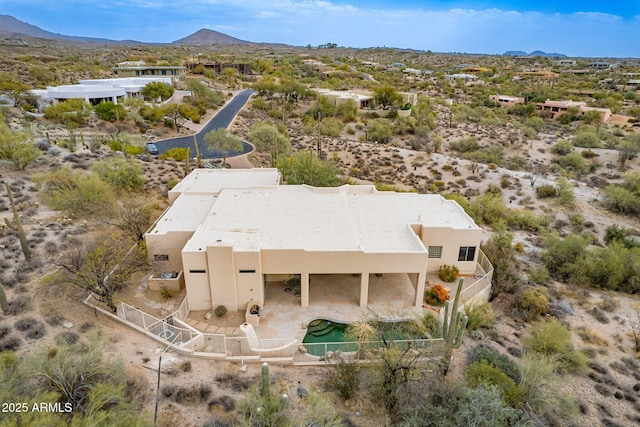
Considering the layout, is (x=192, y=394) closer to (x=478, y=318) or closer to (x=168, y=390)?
(x=168, y=390)

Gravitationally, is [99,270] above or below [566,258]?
above

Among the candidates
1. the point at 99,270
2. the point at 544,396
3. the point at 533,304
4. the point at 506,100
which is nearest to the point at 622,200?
the point at 533,304

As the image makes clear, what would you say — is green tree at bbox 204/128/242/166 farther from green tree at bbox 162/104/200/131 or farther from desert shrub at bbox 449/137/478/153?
desert shrub at bbox 449/137/478/153

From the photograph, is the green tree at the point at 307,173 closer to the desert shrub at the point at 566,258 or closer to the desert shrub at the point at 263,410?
the desert shrub at the point at 566,258

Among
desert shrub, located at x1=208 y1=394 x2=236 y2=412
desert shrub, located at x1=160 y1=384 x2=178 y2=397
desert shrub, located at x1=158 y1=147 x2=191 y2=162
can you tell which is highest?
desert shrub, located at x1=158 y1=147 x2=191 y2=162

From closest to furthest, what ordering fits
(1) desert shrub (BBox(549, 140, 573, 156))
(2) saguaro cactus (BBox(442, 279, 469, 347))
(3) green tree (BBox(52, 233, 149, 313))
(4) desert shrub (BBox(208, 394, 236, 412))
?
(4) desert shrub (BBox(208, 394, 236, 412)) → (2) saguaro cactus (BBox(442, 279, 469, 347)) → (3) green tree (BBox(52, 233, 149, 313)) → (1) desert shrub (BBox(549, 140, 573, 156))

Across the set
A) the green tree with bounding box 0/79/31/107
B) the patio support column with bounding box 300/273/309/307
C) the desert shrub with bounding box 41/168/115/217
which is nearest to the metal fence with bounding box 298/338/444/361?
the patio support column with bounding box 300/273/309/307
